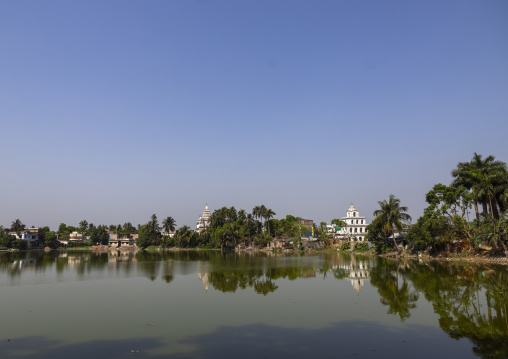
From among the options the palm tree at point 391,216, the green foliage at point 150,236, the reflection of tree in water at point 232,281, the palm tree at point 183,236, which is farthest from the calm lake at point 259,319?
the green foliage at point 150,236

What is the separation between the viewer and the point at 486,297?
20234 millimetres

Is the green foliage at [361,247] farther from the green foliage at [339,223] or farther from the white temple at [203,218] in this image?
the white temple at [203,218]

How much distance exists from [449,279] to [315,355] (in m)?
21.4

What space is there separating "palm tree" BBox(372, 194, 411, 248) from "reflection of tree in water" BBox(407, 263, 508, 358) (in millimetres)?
26892

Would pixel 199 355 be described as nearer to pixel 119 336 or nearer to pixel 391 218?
pixel 119 336

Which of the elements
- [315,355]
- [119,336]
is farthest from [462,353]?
[119,336]

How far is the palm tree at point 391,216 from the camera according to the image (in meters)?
57.9

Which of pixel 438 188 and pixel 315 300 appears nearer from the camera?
pixel 315 300

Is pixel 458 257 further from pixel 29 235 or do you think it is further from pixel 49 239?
pixel 29 235

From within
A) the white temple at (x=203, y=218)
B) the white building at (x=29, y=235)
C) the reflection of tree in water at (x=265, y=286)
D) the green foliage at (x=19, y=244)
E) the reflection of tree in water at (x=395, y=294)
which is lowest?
the reflection of tree in water at (x=395, y=294)

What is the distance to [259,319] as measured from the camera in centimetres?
1623

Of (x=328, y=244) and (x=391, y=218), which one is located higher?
(x=391, y=218)

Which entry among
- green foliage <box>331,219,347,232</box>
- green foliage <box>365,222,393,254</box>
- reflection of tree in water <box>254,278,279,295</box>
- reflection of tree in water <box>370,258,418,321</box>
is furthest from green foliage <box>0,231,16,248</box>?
reflection of tree in water <box>370,258,418,321</box>

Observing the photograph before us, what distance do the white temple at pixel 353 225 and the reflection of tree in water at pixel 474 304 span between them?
65245mm
